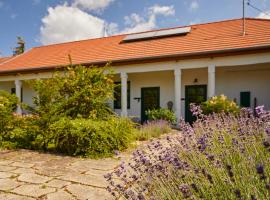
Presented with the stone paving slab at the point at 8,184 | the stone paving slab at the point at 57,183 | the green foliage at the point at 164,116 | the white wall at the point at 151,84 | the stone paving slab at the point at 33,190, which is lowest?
the stone paving slab at the point at 8,184

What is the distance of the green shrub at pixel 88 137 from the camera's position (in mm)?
5336

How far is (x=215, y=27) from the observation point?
45.4 feet

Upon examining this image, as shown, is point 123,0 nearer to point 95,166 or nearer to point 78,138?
point 78,138

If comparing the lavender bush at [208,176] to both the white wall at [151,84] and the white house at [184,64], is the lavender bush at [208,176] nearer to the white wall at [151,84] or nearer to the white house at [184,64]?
the white house at [184,64]

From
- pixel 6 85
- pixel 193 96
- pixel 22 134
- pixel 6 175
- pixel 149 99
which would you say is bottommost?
pixel 6 175

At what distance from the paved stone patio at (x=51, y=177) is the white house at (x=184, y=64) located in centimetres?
684

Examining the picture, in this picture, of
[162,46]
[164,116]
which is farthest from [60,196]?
[162,46]

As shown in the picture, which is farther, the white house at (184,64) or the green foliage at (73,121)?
the white house at (184,64)

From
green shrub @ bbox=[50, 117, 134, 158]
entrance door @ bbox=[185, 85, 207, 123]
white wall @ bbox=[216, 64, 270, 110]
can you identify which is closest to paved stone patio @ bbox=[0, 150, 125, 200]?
green shrub @ bbox=[50, 117, 134, 158]

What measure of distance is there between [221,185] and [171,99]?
10.9m

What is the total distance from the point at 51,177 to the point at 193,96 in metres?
9.49

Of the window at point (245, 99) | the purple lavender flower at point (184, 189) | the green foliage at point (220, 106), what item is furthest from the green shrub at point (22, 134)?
the window at point (245, 99)

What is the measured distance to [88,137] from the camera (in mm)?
5352

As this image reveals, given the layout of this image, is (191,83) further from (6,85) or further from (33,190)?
(6,85)
